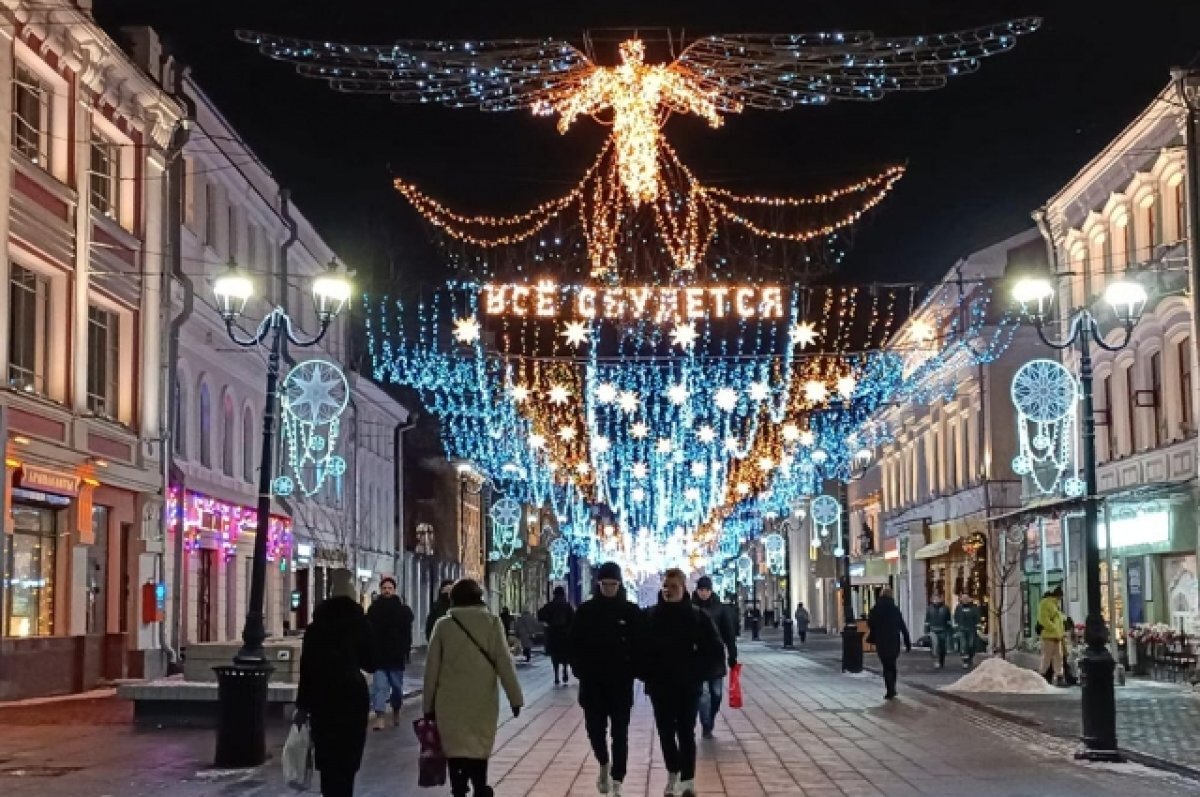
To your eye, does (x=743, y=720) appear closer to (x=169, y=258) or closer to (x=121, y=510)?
(x=121, y=510)

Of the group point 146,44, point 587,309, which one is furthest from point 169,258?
point 587,309

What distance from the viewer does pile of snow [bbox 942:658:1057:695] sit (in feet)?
89.3

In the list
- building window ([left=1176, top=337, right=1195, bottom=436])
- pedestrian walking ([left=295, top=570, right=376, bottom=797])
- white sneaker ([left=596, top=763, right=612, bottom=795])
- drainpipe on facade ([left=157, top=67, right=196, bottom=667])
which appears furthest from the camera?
drainpipe on facade ([left=157, top=67, right=196, bottom=667])

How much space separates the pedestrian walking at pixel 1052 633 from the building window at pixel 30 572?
1652 centimetres

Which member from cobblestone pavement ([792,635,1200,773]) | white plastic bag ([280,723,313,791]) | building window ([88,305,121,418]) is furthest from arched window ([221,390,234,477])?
white plastic bag ([280,723,313,791])

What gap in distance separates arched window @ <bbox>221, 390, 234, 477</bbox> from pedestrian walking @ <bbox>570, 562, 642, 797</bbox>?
26.0m

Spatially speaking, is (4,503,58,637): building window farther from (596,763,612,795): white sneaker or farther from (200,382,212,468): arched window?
(596,763,612,795): white sneaker

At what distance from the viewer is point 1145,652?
3134 centimetres

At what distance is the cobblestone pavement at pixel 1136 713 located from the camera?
17.8m

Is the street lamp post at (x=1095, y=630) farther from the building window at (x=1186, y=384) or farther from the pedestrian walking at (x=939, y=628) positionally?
the pedestrian walking at (x=939, y=628)

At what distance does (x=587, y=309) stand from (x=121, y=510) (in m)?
9.91

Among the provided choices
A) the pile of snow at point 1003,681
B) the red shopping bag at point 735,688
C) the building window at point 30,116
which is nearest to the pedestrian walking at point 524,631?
the pile of snow at point 1003,681

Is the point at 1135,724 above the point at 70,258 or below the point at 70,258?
below

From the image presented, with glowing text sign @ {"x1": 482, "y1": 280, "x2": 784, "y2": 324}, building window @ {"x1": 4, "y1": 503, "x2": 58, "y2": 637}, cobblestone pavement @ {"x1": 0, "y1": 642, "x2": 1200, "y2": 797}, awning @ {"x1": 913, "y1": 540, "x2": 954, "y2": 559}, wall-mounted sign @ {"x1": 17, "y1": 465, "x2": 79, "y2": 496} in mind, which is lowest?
cobblestone pavement @ {"x1": 0, "y1": 642, "x2": 1200, "y2": 797}
